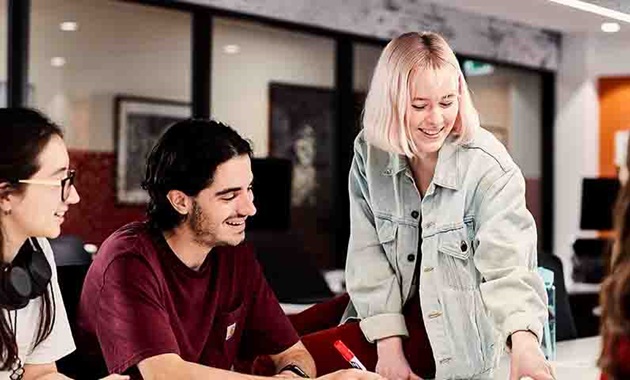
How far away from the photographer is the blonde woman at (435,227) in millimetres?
1943

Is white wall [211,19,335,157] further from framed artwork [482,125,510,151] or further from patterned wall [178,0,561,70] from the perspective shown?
framed artwork [482,125,510,151]

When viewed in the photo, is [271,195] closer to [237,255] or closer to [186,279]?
[237,255]

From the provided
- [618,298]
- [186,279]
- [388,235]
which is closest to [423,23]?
[388,235]

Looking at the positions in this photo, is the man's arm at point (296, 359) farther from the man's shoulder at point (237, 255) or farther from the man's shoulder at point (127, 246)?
the man's shoulder at point (127, 246)

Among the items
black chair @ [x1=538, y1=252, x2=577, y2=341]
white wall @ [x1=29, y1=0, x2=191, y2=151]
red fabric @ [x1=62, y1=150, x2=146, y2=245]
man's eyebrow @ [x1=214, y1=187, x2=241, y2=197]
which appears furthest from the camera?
red fabric @ [x1=62, y1=150, x2=146, y2=245]

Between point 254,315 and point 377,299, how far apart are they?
255mm

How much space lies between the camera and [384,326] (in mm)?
2072

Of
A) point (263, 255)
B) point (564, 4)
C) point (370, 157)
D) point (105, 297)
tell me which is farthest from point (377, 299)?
point (263, 255)

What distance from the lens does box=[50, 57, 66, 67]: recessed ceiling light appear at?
15.9 ft

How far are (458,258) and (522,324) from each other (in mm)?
246

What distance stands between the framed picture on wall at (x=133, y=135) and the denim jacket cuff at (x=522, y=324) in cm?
347

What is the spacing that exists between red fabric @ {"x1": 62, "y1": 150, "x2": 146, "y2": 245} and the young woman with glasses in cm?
327

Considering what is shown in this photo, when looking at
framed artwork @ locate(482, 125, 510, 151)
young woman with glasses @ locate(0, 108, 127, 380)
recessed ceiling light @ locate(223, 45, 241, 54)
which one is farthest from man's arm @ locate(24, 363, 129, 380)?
framed artwork @ locate(482, 125, 510, 151)

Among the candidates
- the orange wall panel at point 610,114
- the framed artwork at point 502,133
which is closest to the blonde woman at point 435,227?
the framed artwork at point 502,133
